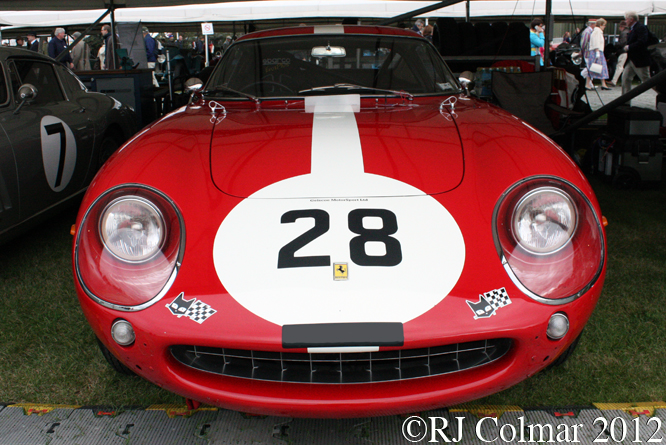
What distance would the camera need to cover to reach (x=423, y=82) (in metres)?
2.55

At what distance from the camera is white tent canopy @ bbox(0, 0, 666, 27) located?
1002cm

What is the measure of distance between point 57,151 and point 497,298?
108 inches

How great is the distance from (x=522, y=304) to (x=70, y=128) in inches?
116

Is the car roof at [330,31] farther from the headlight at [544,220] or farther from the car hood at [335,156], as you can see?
the headlight at [544,220]

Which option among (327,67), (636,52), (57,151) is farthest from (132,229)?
(636,52)

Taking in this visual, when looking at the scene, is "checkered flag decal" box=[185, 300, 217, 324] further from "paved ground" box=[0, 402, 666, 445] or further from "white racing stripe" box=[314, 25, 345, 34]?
"white racing stripe" box=[314, 25, 345, 34]

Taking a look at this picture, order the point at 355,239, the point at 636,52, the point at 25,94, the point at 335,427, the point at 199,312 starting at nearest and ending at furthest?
the point at 199,312 → the point at 355,239 → the point at 335,427 → the point at 25,94 → the point at 636,52

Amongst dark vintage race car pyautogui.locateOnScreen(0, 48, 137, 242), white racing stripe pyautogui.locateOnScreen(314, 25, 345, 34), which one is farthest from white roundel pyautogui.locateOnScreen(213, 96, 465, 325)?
dark vintage race car pyautogui.locateOnScreen(0, 48, 137, 242)

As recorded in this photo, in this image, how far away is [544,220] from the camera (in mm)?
1520

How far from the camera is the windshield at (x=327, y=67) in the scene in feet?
8.20

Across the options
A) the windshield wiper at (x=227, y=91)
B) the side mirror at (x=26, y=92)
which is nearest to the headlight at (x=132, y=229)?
the windshield wiper at (x=227, y=91)

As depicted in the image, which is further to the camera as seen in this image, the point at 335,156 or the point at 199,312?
the point at 335,156

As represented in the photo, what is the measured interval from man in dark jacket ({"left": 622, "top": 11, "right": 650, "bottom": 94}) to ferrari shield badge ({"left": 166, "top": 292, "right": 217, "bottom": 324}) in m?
9.82

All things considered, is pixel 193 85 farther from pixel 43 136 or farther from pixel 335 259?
pixel 335 259
